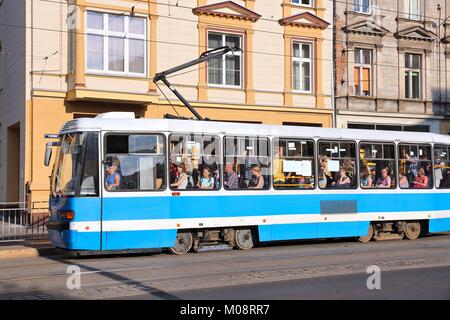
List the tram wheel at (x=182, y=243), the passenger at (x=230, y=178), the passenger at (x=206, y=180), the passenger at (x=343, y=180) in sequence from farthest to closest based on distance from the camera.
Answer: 1. the passenger at (x=343, y=180)
2. the passenger at (x=230, y=178)
3. the passenger at (x=206, y=180)
4. the tram wheel at (x=182, y=243)

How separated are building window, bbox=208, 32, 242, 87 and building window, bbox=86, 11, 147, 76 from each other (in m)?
3.16

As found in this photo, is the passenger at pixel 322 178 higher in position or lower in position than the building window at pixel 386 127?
lower

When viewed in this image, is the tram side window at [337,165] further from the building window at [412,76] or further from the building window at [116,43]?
the building window at [412,76]

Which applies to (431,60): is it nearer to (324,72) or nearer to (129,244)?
(324,72)

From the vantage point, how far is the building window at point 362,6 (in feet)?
94.6

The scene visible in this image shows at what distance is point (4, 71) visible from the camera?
27.4 metres

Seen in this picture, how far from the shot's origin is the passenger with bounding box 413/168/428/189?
1858 centimetres

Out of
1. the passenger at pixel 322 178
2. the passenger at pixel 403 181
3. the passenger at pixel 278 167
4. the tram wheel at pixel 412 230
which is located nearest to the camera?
the passenger at pixel 278 167

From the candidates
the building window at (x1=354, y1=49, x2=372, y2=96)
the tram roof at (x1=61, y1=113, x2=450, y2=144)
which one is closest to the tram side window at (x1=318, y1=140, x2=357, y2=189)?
the tram roof at (x1=61, y1=113, x2=450, y2=144)

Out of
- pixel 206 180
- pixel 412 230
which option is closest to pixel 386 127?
pixel 412 230

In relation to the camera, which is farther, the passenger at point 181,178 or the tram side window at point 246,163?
the tram side window at point 246,163

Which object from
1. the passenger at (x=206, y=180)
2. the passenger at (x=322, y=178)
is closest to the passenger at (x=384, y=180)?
the passenger at (x=322, y=178)
